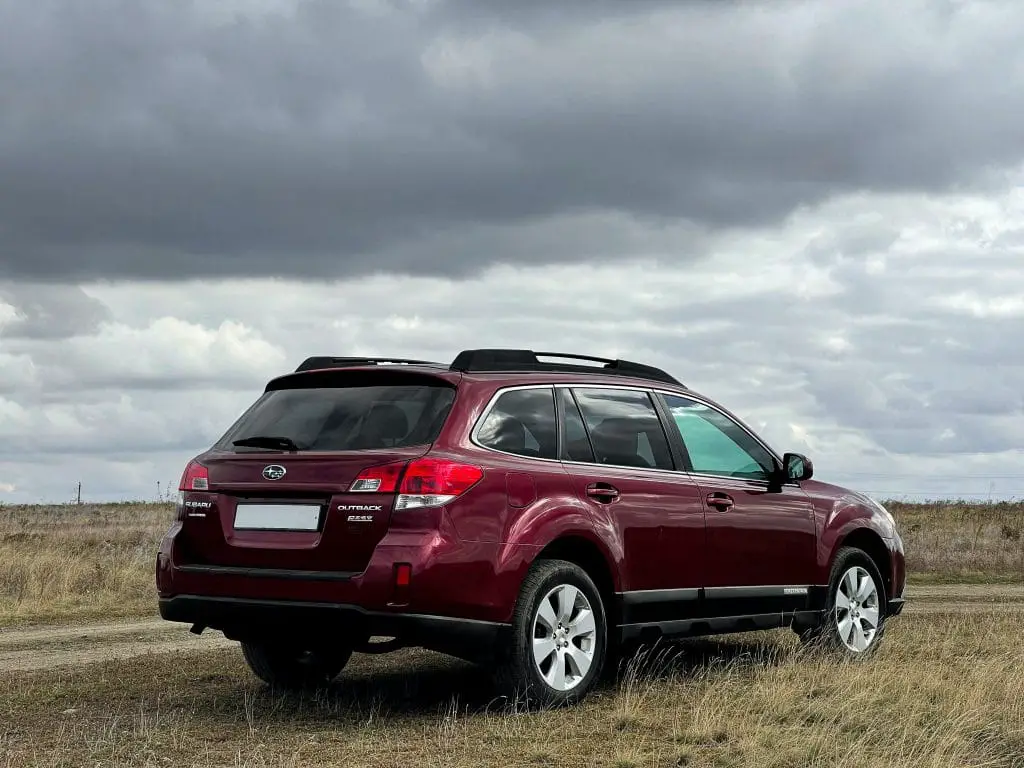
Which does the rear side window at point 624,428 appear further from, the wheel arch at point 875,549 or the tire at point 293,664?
the wheel arch at point 875,549

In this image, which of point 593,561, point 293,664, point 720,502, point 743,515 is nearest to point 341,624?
point 593,561

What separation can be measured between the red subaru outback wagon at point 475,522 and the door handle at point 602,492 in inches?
0.5

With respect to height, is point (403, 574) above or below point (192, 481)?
below

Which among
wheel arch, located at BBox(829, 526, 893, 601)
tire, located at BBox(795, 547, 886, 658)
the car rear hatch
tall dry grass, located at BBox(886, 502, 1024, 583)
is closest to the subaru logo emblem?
the car rear hatch

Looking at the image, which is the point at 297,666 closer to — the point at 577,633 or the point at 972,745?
the point at 577,633

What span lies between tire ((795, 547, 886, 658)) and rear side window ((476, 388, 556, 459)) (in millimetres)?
2857

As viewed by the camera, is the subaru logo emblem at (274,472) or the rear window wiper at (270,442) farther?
the rear window wiper at (270,442)

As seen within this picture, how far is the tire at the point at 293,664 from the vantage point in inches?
337

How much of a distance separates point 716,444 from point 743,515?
0.51m

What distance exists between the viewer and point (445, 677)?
29.7 feet

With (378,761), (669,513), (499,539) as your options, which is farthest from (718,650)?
(378,761)

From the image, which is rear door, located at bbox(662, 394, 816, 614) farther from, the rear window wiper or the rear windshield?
the rear window wiper

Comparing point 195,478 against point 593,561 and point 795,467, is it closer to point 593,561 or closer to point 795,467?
point 593,561

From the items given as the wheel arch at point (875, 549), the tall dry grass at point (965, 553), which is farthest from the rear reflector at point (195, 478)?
the tall dry grass at point (965, 553)
